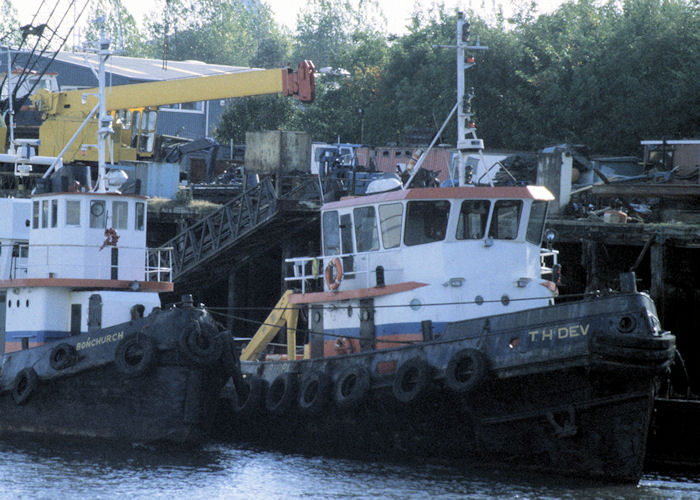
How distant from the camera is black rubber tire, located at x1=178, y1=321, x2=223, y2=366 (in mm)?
16328

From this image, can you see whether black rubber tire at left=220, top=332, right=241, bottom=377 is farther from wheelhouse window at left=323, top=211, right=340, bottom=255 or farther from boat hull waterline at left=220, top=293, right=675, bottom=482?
wheelhouse window at left=323, top=211, right=340, bottom=255

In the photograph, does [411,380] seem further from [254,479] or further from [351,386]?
[254,479]

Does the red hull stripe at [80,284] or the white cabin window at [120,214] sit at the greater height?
the white cabin window at [120,214]

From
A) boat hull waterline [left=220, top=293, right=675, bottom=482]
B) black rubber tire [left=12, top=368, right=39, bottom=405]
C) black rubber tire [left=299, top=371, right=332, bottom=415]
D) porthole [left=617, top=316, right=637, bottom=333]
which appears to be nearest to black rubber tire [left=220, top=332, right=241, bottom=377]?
black rubber tire [left=299, top=371, right=332, bottom=415]

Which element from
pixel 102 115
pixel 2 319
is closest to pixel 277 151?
pixel 102 115

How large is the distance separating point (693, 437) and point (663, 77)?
18.7m

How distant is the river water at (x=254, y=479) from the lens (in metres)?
14.0

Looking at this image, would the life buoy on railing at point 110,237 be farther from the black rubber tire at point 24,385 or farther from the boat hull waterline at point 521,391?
the boat hull waterline at point 521,391

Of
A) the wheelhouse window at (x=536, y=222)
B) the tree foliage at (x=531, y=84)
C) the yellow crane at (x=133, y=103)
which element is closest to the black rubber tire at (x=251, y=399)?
the wheelhouse window at (x=536, y=222)

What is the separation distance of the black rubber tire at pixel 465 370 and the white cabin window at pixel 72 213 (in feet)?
23.5

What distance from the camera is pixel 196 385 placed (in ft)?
53.9

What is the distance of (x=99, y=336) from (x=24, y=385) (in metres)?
1.73

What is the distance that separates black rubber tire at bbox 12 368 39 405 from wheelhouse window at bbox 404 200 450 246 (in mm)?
6012

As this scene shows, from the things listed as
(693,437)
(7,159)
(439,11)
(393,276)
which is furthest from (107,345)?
(439,11)
